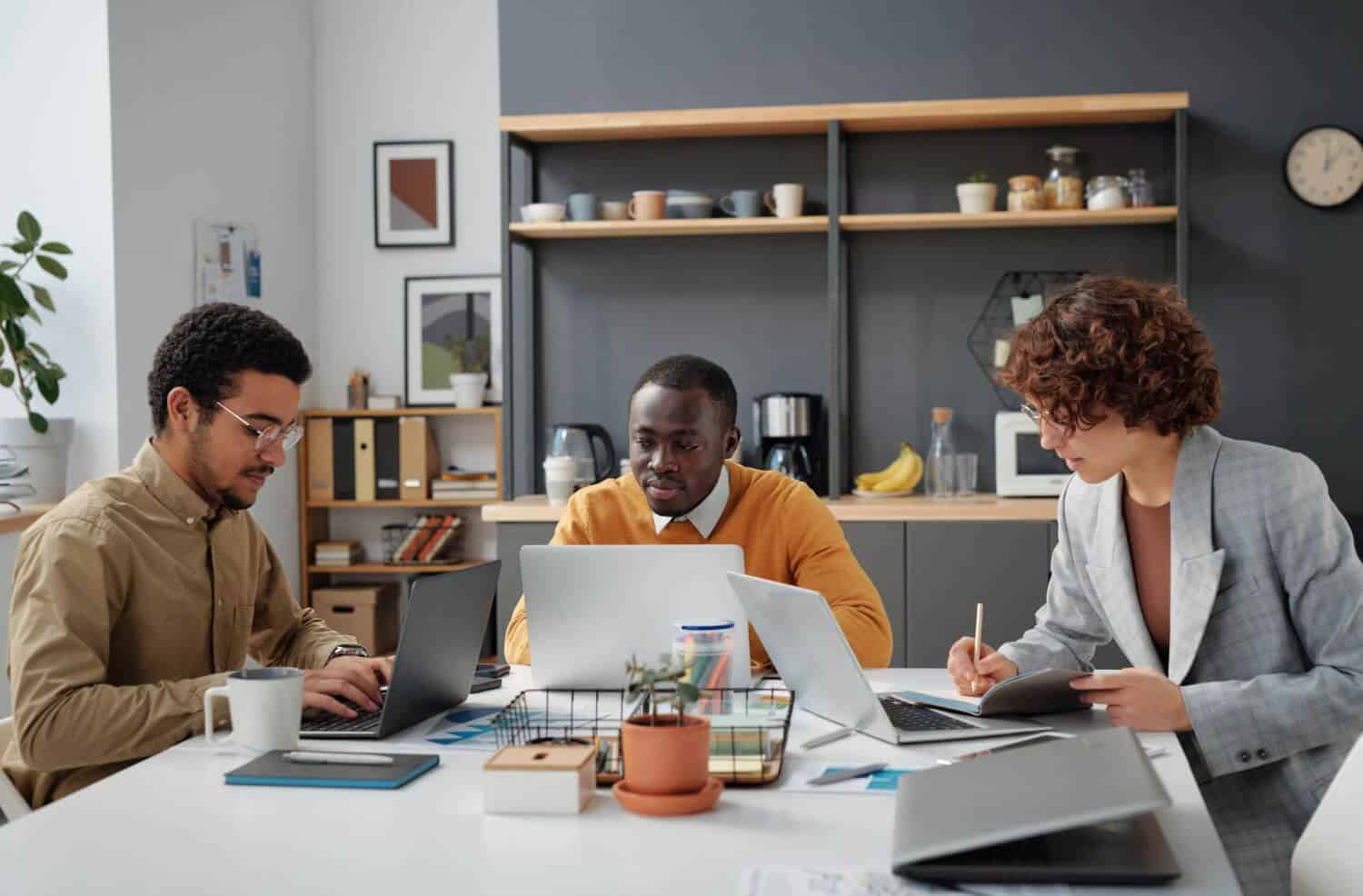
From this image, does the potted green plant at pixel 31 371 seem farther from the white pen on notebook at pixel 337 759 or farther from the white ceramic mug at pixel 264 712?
the white pen on notebook at pixel 337 759

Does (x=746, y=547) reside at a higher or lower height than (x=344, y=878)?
higher

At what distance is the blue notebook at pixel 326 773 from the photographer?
4.91 ft

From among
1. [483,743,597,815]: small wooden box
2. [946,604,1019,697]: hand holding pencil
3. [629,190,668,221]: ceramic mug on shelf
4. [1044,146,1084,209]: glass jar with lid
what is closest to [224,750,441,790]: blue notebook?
[483,743,597,815]: small wooden box

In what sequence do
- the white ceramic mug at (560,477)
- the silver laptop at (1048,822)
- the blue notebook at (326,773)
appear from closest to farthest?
the silver laptop at (1048,822) < the blue notebook at (326,773) < the white ceramic mug at (560,477)

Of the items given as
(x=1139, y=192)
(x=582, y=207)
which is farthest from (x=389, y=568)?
(x=1139, y=192)

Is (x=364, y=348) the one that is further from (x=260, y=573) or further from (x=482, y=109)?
(x=260, y=573)

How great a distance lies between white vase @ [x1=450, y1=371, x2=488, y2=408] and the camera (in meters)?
5.55

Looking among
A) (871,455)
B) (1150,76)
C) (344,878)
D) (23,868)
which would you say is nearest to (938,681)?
(344,878)

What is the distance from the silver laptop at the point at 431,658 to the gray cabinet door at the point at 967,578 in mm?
2399

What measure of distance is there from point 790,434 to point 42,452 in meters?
2.37

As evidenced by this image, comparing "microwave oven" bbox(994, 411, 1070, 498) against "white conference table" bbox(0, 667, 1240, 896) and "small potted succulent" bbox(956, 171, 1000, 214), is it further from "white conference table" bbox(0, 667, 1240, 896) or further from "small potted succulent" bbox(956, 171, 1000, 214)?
"white conference table" bbox(0, 667, 1240, 896)

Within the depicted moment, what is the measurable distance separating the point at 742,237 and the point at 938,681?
285 cm

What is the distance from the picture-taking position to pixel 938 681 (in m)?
2.09

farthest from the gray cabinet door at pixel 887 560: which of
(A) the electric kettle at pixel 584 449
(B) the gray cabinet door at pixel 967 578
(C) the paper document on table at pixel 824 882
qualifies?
(C) the paper document on table at pixel 824 882
